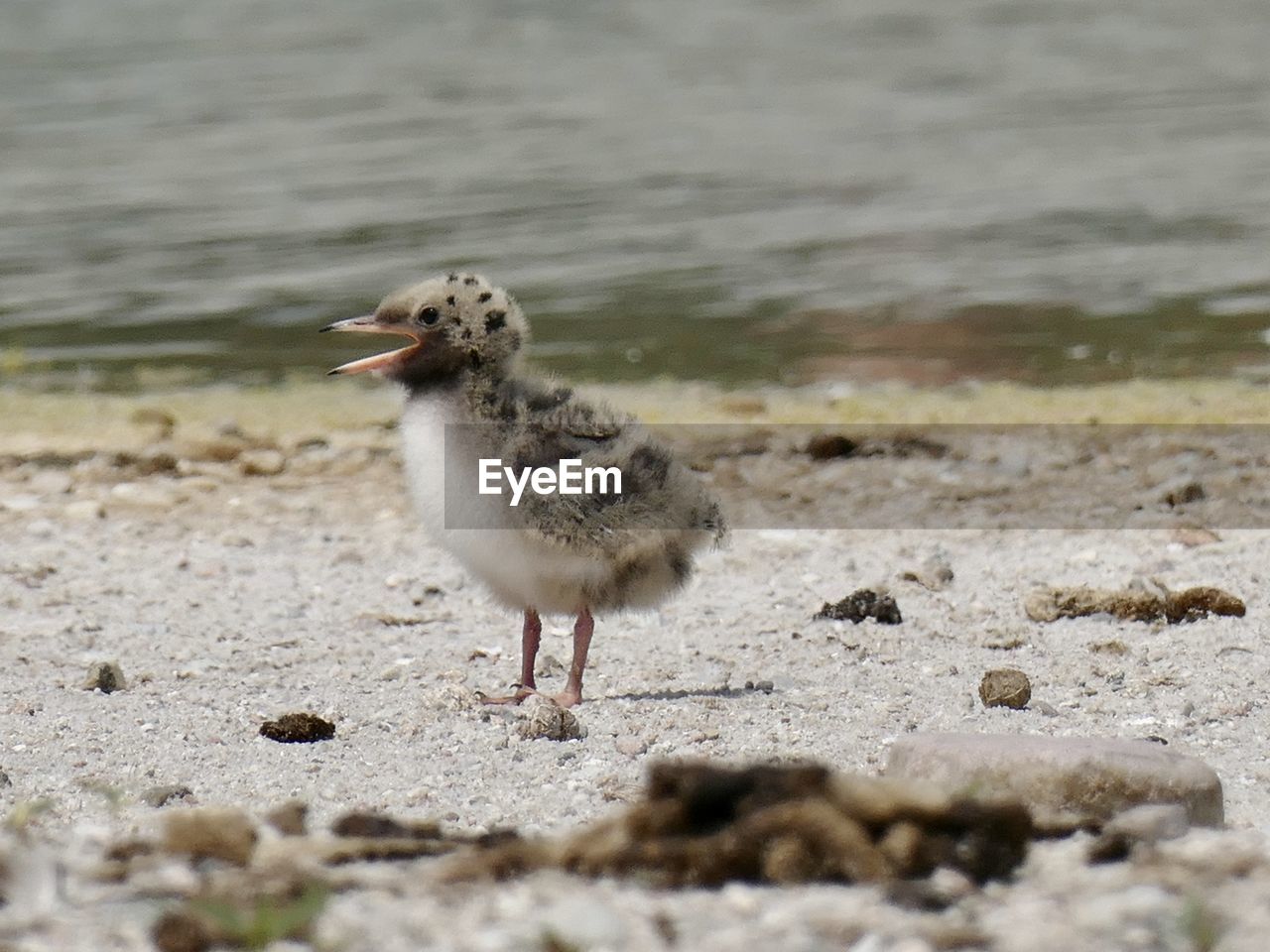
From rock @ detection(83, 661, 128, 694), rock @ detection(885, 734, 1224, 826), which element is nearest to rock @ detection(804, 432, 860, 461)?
rock @ detection(83, 661, 128, 694)

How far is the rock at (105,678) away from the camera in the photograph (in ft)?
17.9

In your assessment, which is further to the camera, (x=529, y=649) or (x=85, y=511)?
(x=85, y=511)

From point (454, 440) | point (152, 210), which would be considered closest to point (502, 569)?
point (454, 440)

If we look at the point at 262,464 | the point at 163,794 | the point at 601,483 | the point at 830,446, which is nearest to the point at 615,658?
the point at 601,483

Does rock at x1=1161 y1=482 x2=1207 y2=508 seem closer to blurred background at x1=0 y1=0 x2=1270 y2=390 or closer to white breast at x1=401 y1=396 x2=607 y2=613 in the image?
blurred background at x1=0 y1=0 x2=1270 y2=390

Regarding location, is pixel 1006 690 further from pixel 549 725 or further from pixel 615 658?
pixel 615 658

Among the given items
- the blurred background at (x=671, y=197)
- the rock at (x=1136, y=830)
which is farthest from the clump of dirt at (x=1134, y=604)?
the blurred background at (x=671, y=197)

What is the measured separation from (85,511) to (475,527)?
3.15 metres

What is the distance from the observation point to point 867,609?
6.05 metres

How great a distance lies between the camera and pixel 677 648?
19.6 feet

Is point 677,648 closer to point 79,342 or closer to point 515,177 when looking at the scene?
point 79,342

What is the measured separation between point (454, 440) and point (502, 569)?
355 millimetres

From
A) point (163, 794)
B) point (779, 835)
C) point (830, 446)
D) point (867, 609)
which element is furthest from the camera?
point (830, 446)

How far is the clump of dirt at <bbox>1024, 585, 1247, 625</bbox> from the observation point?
5973 mm
